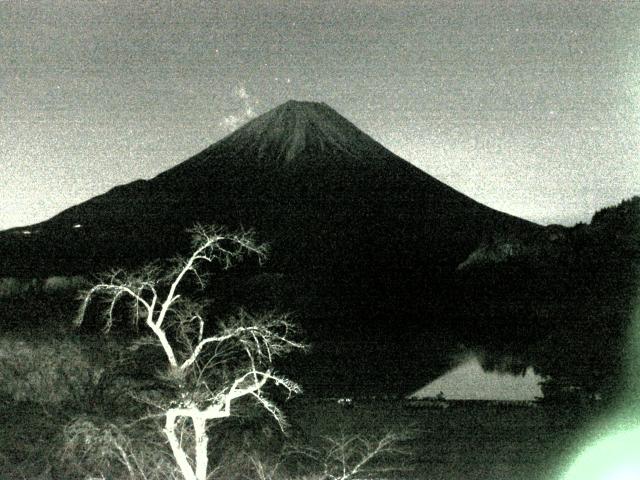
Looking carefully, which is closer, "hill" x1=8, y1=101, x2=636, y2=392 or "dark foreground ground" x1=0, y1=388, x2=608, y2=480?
"dark foreground ground" x1=0, y1=388, x2=608, y2=480

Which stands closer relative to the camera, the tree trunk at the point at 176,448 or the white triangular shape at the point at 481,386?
the tree trunk at the point at 176,448

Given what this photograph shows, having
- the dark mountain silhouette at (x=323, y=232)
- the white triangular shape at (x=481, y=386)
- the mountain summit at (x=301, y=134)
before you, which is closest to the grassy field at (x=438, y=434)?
the white triangular shape at (x=481, y=386)

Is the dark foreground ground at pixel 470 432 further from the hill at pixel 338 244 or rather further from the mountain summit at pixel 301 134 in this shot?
the mountain summit at pixel 301 134

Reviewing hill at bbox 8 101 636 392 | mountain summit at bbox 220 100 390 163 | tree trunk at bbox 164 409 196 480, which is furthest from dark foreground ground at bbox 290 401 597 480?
mountain summit at bbox 220 100 390 163

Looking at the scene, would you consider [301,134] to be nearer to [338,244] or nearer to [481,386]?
[338,244]

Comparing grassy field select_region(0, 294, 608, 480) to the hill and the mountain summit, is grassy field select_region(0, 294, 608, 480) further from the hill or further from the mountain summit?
the mountain summit

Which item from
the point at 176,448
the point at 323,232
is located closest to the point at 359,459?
the point at 176,448

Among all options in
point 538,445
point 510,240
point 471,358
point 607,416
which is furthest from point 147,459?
point 510,240

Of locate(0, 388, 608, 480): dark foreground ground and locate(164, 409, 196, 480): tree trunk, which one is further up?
locate(164, 409, 196, 480): tree trunk
